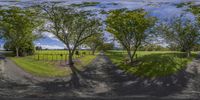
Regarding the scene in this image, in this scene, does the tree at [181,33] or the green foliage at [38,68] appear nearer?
the tree at [181,33]

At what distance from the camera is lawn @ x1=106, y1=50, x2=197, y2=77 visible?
5.27 metres

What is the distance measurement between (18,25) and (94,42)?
3.92 ft

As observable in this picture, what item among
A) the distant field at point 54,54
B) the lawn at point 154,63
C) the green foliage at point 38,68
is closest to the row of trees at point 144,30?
the lawn at point 154,63

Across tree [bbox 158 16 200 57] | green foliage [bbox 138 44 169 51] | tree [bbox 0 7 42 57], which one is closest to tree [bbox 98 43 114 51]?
green foliage [bbox 138 44 169 51]

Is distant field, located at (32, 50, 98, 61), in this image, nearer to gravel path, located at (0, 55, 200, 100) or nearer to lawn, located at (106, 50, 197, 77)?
gravel path, located at (0, 55, 200, 100)

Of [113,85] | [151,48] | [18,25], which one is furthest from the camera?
[113,85]

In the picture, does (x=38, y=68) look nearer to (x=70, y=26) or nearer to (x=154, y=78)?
(x=70, y=26)

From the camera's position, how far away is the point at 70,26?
5.21m

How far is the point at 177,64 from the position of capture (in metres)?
5.39

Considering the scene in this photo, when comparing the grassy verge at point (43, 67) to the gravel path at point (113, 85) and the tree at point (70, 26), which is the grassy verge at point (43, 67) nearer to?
the gravel path at point (113, 85)

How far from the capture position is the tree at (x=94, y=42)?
517 centimetres

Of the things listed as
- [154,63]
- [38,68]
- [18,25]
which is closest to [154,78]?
[154,63]

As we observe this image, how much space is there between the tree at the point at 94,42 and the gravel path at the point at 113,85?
0.18 metres

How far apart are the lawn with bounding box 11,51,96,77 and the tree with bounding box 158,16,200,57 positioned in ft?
3.86
